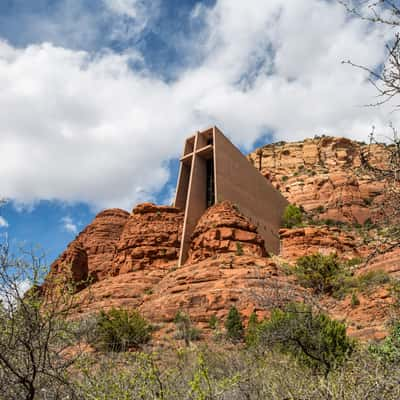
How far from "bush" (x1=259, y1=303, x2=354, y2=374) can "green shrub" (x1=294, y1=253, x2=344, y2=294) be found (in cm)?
844

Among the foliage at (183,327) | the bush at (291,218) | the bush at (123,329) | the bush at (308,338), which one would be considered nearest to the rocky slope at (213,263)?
the foliage at (183,327)

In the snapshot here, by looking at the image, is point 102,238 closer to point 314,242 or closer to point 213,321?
point 314,242

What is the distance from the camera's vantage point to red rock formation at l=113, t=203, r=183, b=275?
25.3 meters

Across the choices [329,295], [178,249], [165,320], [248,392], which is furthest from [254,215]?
[248,392]

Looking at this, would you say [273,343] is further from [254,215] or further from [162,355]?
[254,215]

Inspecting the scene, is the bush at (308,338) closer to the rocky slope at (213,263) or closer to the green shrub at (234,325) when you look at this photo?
the rocky slope at (213,263)

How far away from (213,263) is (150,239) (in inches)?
286

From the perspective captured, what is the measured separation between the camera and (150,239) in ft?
85.4

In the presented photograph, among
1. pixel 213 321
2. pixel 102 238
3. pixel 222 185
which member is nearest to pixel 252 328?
pixel 213 321

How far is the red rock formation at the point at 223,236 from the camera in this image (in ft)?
71.4

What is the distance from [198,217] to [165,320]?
37.5 feet

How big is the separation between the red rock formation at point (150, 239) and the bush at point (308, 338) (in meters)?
15.7

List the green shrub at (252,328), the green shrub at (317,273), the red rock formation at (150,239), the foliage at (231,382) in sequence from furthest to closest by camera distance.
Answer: the red rock formation at (150,239), the green shrub at (317,273), the green shrub at (252,328), the foliage at (231,382)

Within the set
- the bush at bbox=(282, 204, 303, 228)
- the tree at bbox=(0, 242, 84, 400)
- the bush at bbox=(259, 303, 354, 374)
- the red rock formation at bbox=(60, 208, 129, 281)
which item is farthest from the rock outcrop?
the tree at bbox=(0, 242, 84, 400)
